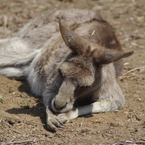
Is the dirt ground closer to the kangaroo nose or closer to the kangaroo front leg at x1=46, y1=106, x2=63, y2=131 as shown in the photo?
the kangaroo front leg at x1=46, y1=106, x2=63, y2=131

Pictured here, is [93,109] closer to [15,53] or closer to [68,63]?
[68,63]

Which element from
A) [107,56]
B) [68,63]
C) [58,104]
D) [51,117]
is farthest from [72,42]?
[51,117]

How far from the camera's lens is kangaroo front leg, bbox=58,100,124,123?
3889mm

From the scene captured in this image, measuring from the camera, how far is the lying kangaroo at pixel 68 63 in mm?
3732

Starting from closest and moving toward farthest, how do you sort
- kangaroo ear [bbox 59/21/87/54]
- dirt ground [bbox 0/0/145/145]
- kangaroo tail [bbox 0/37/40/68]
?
dirt ground [bbox 0/0/145/145] → kangaroo ear [bbox 59/21/87/54] → kangaroo tail [bbox 0/37/40/68]

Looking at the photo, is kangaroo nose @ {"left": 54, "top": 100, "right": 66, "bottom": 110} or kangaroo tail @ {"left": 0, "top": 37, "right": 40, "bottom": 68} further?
kangaroo tail @ {"left": 0, "top": 37, "right": 40, "bottom": 68}

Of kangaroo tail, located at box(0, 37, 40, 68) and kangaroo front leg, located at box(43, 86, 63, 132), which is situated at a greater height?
kangaroo front leg, located at box(43, 86, 63, 132)

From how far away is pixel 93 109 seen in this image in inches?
164

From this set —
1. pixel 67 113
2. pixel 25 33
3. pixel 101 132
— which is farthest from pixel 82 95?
pixel 25 33

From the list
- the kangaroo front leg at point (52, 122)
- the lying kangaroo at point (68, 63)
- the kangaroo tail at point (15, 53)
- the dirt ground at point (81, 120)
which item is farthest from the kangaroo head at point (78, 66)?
the kangaroo tail at point (15, 53)

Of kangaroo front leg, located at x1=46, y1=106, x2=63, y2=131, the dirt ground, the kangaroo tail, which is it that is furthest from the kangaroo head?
the kangaroo tail

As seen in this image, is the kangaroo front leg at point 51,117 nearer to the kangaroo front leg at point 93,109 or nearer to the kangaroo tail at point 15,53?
the kangaroo front leg at point 93,109

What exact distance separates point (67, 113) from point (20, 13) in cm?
552

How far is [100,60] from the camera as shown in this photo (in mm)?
3783
